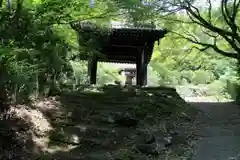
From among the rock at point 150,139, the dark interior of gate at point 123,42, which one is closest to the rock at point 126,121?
the rock at point 150,139

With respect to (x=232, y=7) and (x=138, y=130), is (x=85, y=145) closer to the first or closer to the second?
(x=138, y=130)

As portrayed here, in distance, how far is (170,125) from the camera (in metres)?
8.40

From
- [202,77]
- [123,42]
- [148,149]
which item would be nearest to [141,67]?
[123,42]

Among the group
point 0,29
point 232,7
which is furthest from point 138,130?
point 232,7

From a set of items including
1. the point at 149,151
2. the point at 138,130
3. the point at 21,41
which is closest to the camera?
the point at 21,41

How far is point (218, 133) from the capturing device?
330 inches

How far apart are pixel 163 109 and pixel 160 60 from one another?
10872 mm

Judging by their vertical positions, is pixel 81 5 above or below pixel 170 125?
above

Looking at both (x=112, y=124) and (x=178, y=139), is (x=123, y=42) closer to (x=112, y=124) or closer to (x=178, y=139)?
(x=112, y=124)

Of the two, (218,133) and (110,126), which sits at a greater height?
(110,126)

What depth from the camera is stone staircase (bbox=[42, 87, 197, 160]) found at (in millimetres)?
6203

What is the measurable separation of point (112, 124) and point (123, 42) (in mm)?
6883

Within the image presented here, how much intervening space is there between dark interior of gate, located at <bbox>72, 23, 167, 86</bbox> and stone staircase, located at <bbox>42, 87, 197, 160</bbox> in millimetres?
1588

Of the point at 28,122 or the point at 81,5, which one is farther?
the point at 81,5
